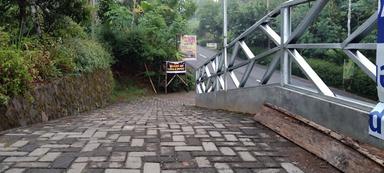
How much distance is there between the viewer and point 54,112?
25.2 feet

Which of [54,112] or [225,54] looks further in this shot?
[225,54]

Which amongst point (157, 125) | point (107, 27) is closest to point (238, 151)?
point (157, 125)

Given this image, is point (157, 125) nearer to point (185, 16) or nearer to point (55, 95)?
point (55, 95)

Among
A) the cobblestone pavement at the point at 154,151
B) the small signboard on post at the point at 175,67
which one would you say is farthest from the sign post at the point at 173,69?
the cobblestone pavement at the point at 154,151

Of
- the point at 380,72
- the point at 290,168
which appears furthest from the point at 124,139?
the point at 380,72

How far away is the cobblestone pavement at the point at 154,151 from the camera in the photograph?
345 centimetres

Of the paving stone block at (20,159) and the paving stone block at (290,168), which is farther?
the paving stone block at (20,159)

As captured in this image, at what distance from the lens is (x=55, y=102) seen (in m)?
7.81

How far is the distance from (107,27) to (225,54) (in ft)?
49.4

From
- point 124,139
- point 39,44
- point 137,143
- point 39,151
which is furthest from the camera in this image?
point 39,44

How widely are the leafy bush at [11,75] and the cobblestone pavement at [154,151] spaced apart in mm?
655

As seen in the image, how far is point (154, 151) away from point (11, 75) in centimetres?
282

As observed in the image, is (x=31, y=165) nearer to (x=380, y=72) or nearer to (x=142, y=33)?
(x=380, y=72)

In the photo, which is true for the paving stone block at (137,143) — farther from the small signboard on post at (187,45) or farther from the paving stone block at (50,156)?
the small signboard on post at (187,45)
